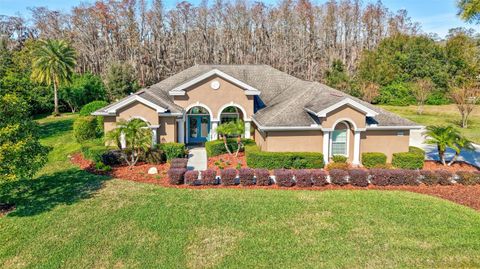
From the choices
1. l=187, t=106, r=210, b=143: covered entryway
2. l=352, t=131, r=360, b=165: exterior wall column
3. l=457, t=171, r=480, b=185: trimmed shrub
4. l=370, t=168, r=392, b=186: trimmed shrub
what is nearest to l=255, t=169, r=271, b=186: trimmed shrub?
l=370, t=168, r=392, b=186: trimmed shrub

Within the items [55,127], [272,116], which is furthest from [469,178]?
[55,127]

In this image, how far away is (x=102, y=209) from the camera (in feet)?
42.5

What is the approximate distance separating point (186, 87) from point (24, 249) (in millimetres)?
16198

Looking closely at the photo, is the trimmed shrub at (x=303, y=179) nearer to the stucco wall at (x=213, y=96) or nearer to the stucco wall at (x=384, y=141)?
the stucco wall at (x=384, y=141)

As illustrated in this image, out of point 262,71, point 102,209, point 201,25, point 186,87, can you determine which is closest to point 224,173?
point 102,209

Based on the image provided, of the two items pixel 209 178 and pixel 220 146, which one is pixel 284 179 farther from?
pixel 220 146

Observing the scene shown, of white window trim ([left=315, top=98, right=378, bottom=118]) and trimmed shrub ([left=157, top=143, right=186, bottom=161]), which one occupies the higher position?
white window trim ([left=315, top=98, right=378, bottom=118])

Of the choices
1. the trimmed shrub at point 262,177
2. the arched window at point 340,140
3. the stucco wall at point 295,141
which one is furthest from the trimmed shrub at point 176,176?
the arched window at point 340,140

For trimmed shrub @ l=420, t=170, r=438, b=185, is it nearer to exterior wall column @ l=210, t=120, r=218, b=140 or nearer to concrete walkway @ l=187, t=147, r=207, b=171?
concrete walkway @ l=187, t=147, r=207, b=171

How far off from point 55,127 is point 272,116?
81.9 ft

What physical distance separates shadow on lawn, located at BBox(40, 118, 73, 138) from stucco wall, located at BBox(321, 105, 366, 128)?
25313 mm

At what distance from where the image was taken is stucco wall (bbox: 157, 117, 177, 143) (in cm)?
2284

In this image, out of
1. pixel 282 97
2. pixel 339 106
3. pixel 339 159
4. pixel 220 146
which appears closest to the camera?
pixel 339 106

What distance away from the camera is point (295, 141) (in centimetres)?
2008
